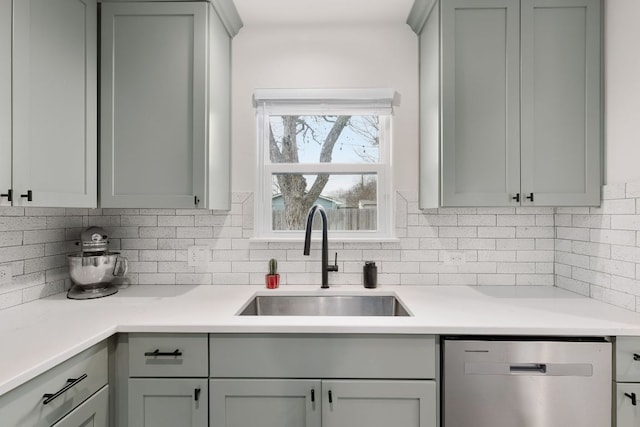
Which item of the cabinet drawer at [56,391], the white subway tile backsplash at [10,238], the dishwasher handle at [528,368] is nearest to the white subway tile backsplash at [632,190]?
the dishwasher handle at [528,368]

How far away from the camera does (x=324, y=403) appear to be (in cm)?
139

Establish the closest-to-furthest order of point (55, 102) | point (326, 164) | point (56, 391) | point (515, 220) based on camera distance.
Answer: point (56, 391)
point (55, 102)
point (515, 220)
point (326, 164)

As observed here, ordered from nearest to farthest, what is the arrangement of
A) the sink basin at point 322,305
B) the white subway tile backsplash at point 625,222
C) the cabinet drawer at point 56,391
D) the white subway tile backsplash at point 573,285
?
the cabinet drawer at point 56,391, the white subway tile backsplash at point 625,222, the white subway tile backsplash at point 573,285, the sink basin at point 322,305

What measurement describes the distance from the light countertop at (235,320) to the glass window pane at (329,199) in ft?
1.81

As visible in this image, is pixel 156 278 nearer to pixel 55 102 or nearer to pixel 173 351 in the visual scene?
pixel 173 351

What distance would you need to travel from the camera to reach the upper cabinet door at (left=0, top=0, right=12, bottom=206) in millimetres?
1257

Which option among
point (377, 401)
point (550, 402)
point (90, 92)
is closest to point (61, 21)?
point (90, 92)

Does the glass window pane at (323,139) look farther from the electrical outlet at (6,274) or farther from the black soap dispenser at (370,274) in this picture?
the electrical outlet at (6,274)

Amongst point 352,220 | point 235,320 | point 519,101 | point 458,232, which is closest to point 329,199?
point 352,220

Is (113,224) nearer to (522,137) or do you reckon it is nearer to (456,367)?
(456,367)

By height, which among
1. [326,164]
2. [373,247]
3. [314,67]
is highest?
[314,67]

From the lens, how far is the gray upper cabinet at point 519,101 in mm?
1716

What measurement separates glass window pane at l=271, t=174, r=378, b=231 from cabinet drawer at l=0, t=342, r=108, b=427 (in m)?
1.14

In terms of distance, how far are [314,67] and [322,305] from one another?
138 centimetres
